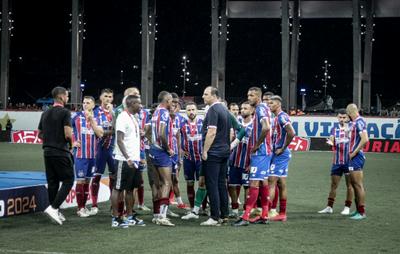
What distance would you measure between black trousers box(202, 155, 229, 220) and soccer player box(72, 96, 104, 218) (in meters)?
2.09

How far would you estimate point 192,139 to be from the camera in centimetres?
1225

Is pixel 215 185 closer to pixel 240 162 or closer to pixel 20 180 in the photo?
pixel 240 162

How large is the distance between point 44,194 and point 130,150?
7.89ft

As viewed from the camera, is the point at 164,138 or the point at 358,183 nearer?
the point at 164,138

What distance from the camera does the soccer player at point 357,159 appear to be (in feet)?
36.0

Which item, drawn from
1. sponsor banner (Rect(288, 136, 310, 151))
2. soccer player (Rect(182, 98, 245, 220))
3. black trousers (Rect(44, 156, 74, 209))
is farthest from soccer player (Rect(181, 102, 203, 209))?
sponsor banner (Rect(288, 136, 310, 151))

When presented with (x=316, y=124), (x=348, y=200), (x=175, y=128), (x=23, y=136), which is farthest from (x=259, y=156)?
(x=23, y=136)

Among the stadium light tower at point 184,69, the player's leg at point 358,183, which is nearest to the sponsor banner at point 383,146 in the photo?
the player's leg at point 358,183

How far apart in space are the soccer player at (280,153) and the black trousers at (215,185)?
1025 mm

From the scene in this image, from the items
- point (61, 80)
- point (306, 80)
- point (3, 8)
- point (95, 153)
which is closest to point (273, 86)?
point (306, 80)

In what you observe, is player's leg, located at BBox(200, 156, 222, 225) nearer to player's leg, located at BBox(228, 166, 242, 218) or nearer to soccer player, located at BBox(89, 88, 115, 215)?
player's leg, located at BBox(228, 166, 242, 218)

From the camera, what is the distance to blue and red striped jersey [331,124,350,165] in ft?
38.4

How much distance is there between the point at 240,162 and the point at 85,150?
274 centimetres

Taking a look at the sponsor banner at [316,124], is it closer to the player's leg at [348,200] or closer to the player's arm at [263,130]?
the player's leg at [348,200]
